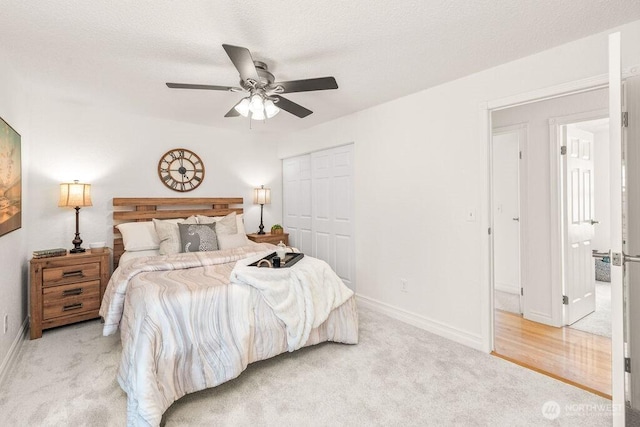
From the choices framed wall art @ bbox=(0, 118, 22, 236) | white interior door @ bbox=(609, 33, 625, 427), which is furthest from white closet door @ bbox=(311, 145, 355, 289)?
framed wall art @ bbox=(0, 118, 22, 236)

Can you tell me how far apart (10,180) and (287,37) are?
240 cm

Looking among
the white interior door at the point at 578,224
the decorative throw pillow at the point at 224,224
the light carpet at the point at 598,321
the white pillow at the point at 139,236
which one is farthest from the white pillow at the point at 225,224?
the light carpet at the point at 598,321

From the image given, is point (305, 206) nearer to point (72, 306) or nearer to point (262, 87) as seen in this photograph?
point (262, 87)

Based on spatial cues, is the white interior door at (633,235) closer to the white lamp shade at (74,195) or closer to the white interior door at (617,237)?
the white interior door at (617,237)

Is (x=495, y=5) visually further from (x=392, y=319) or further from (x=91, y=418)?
(x=91, y=418)

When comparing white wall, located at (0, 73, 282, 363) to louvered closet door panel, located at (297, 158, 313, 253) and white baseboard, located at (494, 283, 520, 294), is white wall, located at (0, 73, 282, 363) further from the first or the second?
white baseboard, located at (494, 283, 520, 294)

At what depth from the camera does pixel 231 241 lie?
12.1 feet

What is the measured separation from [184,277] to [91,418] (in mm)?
951

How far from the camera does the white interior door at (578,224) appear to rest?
3168 millimetres

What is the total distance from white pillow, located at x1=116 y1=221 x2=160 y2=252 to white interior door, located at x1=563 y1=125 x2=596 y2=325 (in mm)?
4394

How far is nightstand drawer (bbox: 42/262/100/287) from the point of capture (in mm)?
2969

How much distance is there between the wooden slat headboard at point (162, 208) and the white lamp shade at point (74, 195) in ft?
1.40

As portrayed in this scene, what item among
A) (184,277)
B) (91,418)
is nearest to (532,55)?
(184,277)

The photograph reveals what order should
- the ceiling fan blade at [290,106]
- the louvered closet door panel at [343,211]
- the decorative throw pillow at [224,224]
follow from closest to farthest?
the ceiling fan blade at [290,106] → the decorative throw pillow at [224,224] → the louvered closet door panel at [343,211]
